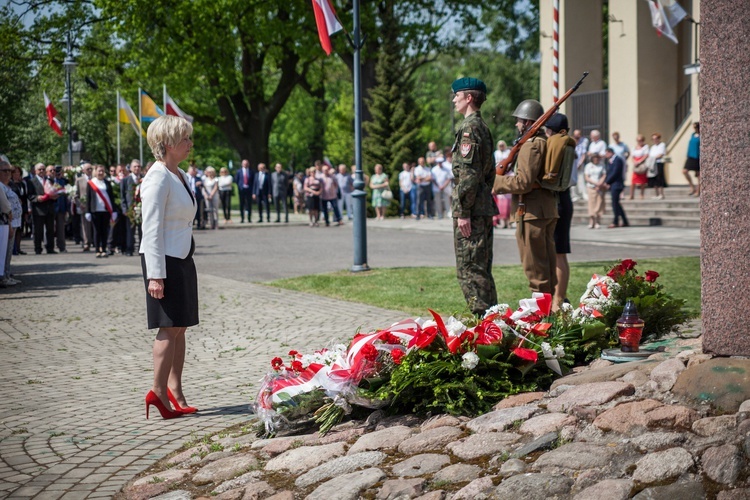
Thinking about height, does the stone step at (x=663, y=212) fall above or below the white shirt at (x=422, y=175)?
below

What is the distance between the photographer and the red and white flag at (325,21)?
535 inches

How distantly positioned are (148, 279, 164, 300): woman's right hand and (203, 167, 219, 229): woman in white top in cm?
2356

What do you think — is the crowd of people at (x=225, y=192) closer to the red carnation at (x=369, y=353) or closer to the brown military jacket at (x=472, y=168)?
the brown military jacket at (x=472, y=168)

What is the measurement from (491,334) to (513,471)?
4.97 ft

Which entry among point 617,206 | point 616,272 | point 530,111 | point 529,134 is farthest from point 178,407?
point 617,206

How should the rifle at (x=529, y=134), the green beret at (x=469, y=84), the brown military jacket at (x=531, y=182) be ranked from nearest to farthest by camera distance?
the green beret at (x=469, y=84), the rifle at (x=529, y=134), the brown military jacket at (x=531, y=182)

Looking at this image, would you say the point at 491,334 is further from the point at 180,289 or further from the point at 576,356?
the point at 180,289

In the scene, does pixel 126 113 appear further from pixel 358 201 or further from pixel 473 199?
pixel 473 199

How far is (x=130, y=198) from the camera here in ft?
66.3

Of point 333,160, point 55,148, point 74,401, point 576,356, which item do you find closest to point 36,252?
point 74,401

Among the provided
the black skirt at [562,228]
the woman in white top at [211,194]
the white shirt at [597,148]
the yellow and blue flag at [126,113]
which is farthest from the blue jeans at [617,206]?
the yellow and blue flag at [126,113]

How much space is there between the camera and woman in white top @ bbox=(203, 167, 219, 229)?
2948cm

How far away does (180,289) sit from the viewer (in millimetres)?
6176

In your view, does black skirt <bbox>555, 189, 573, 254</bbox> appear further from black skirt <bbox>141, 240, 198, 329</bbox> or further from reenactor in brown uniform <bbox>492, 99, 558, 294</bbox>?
black skirt <bbox>141, 240, 198, 329</bbox>
